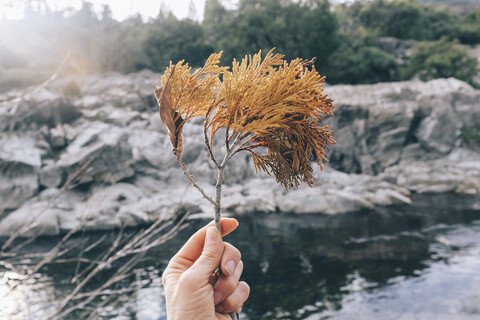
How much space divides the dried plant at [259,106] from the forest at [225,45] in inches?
1185

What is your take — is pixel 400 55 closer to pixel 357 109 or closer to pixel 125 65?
pixel 357 109

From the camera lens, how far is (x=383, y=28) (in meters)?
48.5

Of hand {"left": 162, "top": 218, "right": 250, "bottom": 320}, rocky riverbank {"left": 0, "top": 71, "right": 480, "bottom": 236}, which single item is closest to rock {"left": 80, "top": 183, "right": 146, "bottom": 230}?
rocky riverbank {"left": 0, "top": 71, "right": 480, "bottom": 236}

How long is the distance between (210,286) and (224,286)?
0.09 m

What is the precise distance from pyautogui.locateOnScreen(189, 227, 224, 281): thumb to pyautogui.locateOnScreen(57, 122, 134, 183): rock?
63.8 ft

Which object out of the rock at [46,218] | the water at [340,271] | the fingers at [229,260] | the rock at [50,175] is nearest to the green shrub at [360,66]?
the water at [340,271]

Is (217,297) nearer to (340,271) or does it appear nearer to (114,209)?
(340,271)

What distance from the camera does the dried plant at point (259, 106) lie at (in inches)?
67.6

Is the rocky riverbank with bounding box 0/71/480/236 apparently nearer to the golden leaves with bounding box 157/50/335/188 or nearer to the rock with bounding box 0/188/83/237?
the rock with bounding box 0/188/83/237

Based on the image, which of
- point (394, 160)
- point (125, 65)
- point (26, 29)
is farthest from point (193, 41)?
point (394, 160)

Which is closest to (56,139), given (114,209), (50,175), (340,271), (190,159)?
(50,175)

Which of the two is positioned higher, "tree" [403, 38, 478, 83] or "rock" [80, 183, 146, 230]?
"tree" [403, 38, 478, 83]

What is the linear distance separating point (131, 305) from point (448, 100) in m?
27.7

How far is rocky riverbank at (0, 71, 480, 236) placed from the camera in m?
19.4
